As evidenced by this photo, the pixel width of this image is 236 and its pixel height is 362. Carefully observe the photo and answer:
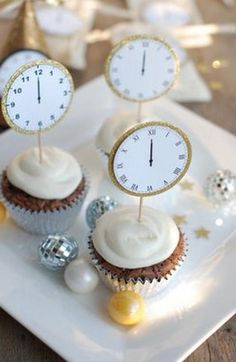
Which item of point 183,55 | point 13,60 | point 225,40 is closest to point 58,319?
point 13,60

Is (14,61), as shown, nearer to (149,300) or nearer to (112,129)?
(112,129)

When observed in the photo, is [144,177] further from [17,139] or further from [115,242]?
[17,139]

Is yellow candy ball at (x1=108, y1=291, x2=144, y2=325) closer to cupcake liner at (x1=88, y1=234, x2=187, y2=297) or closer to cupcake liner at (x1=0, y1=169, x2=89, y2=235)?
cupcake liner at (x1=88, y1=234, x2=187, y2=297)

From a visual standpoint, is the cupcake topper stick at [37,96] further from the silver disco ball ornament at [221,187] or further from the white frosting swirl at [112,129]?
the silver disco ball ornament at [221,187]

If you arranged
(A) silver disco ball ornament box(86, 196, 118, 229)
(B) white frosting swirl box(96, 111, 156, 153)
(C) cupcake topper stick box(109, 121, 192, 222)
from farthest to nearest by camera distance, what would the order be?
(B) white frosting swirl box(96, 111, 156, 153) < (A) silver disco ball ornament box(86, 196, 118, 229) < (C) cupcake topper stick box(109, 121, 192, 222)

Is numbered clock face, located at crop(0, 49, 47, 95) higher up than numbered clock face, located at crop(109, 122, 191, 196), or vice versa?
numbered clock face, located at crop(109, 122, 191, 196)

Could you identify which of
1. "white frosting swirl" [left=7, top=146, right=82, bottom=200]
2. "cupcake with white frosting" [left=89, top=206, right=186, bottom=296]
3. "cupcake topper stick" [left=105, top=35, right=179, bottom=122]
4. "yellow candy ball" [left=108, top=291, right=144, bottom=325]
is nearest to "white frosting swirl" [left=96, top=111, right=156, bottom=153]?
"cupcake topper stick" [left=105, top=35, right=179, bottom=122]

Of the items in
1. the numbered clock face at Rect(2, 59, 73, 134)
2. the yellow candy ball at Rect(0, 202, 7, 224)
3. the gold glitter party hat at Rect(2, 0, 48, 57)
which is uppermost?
the numbered clock face at Rect(2, 59, 73, 134)
